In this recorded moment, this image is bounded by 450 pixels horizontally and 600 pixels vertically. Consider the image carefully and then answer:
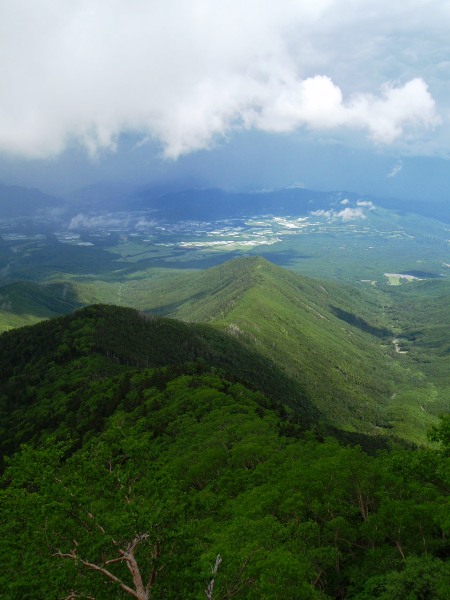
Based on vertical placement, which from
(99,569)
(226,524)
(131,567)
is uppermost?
(99,569)

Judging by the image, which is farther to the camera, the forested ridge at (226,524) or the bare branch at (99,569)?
the forested ridge at (226,524)

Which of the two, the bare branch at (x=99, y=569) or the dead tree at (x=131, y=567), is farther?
the dead tree at (x=131, y=567)

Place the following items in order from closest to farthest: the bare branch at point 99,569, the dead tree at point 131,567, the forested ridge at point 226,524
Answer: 1. the bare branch at point 99,569
2. the dead tree at point 131,567
3. the forested ridge at point 226,524

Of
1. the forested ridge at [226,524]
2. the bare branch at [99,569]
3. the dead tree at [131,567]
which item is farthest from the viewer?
the forested ridge at [226,524]

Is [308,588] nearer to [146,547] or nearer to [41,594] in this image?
[146,547]

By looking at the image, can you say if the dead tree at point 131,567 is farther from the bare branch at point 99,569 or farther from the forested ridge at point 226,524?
the forested ridge at point 226,524

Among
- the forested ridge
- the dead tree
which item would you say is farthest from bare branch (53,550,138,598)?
the forested ridge

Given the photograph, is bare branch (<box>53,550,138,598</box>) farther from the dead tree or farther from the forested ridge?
the forested ridge

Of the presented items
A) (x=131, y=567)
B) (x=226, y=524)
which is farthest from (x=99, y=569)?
(x=226, y=524)

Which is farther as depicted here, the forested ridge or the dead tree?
the forested ridge

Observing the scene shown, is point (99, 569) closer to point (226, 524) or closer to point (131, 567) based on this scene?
point (131, 567)

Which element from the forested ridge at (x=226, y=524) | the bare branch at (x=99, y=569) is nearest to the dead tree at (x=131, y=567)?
the bare branch at (x=99, y=569)
